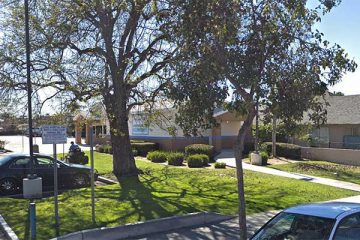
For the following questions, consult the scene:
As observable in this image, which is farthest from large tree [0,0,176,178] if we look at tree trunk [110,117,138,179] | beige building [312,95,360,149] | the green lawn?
beige building [312,95,360,149]

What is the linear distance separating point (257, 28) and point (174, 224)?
5.32m

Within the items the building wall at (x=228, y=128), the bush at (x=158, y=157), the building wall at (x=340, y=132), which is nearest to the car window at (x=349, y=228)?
the bush at (x=158, y=157)

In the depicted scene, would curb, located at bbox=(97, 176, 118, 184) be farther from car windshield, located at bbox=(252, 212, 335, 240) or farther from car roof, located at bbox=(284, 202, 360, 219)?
car roof, located at bbox=(284, 202, 360, 219)

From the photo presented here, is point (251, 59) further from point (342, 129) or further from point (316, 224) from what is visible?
point (342, 129)

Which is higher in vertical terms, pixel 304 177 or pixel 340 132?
pixel 340 132

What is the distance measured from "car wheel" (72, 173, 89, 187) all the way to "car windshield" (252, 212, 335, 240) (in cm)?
1260

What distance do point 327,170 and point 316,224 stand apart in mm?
18887

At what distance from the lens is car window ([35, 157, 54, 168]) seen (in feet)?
57.8

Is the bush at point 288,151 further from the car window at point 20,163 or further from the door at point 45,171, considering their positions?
the car window at point 20,163

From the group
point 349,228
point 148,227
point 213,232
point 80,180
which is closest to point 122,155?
point 80,180

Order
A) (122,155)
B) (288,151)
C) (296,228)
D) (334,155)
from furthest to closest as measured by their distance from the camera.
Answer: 1. (288,151)
2. (334,155)
3. (122,155)
4. (296,228)

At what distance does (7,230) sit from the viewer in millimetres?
10758

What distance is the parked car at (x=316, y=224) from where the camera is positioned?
6027mm

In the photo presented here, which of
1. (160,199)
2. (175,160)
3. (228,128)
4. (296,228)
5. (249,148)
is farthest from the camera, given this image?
(228,128)
